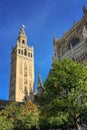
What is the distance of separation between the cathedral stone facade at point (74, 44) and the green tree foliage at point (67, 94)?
94.0ft

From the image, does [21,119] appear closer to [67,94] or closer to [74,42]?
[67,94]

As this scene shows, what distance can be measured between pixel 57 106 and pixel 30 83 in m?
66.0

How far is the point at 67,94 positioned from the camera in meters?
21.4

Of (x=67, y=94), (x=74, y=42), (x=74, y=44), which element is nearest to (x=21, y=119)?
(x=67, y=94)

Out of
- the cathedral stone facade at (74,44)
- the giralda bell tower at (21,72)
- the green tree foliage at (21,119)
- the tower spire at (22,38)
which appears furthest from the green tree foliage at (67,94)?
the tower spire at (22,38)

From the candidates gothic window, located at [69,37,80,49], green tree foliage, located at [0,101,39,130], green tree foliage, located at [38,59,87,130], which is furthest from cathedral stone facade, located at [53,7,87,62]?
green tree foliage, located at [38,59,87,130]

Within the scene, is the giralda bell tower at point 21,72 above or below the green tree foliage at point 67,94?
above

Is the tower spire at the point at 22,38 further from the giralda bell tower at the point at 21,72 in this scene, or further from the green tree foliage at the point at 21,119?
the green tree foliage at the point at 21,119

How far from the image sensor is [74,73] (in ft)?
71.7

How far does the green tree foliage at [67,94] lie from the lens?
68.1 feet

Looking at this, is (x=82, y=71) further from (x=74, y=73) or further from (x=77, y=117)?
(x=77, y=117)

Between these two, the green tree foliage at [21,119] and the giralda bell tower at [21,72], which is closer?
the green tree foliage at [21,119]

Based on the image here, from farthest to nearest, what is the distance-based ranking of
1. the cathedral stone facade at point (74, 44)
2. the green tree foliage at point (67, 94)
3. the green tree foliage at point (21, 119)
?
the cathedral stone facade at point (74, 44), the green tree foliage at point (21, 119), the green tree foliage at point (67, 94)

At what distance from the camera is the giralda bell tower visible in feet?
264
